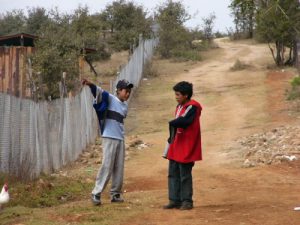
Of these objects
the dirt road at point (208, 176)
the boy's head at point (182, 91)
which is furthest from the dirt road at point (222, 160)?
the boy's head at point (182, 91)

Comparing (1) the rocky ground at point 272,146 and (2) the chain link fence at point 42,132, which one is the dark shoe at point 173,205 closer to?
(2) the chain link fence at point 42,132

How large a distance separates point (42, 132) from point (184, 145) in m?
4.10

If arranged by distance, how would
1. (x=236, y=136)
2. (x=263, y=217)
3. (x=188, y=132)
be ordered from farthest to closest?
(x=236, y=136) → (x=188, y=132) → (x=263, y=217)

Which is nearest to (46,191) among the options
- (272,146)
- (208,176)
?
(208,176)

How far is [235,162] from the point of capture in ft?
41.2

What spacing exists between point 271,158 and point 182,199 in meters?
5.43

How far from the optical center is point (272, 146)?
13.3 meters

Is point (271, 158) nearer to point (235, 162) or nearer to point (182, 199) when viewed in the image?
point (235, 162)

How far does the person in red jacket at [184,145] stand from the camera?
7.05 metres

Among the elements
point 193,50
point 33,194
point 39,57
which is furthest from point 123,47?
point 33,194

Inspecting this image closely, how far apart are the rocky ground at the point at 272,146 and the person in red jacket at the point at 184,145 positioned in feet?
16.5

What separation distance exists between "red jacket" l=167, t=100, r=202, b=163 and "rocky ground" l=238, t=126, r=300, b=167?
512 centimetres

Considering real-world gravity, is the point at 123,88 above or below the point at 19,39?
below

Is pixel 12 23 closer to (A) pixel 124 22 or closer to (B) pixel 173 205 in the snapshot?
(A) pixel 124 22
